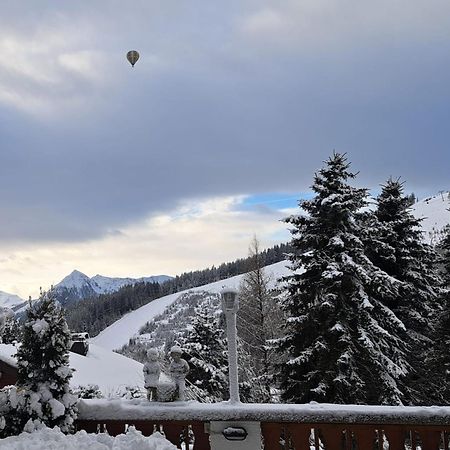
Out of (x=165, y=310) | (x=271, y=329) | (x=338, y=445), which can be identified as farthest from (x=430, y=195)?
(x=338, y=445)

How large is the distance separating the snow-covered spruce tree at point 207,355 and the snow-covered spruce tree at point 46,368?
11.1m

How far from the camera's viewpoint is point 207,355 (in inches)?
675

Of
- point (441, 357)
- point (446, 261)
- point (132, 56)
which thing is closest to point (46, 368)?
point (132, 56)

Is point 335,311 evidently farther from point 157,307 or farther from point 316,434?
Result: point 157,307

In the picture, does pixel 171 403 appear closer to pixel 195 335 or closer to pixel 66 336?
pixel 66 336

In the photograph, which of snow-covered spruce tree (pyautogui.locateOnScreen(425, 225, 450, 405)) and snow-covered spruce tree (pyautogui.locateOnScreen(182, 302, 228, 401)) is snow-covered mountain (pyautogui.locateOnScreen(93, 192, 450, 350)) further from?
snow-covered spruce tree (pyautogui.locateOnScreen(425, 225, 450, 405))

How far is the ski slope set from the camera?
79.0 metres

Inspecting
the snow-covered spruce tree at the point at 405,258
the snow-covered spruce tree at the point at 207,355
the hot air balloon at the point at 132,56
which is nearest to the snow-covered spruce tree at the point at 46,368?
the hot air balloon at the point at 132,56

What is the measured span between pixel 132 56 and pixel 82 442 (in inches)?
430

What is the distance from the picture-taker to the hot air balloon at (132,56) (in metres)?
13.0

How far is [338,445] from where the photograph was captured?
15.5 feet

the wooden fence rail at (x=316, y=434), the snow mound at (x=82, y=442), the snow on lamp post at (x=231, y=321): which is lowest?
the wooden fence rail at (x=316, y=434)

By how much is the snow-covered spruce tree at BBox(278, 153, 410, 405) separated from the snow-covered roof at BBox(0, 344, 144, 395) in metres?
5.70

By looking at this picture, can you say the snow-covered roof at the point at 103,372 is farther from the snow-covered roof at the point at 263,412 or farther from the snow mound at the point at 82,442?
the snow mound at the point at 82,442
